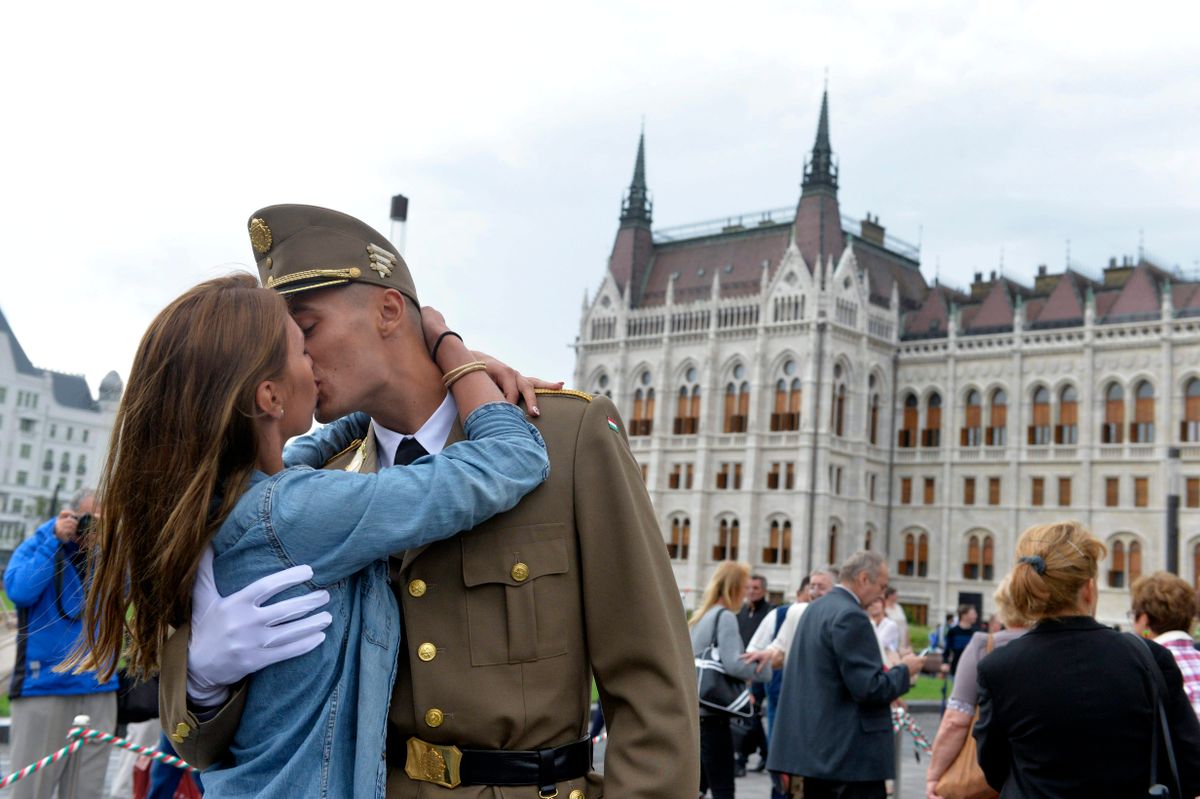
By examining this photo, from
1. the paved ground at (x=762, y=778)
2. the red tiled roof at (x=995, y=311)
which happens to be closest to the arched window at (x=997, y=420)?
the red tiled roof at (x=995, y=311)

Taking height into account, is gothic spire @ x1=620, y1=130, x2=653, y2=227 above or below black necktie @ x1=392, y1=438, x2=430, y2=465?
above

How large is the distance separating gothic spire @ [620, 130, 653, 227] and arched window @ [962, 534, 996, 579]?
21.9 m

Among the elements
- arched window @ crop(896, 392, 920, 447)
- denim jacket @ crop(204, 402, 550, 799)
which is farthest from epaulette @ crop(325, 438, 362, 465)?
arched window @ crop(896, 392, 920, 447)

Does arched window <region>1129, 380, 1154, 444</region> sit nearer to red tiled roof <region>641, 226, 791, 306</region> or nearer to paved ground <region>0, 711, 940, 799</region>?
red tiled roof <region>641, 226, 791, 306</region>

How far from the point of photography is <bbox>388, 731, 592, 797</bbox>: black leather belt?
212 cm

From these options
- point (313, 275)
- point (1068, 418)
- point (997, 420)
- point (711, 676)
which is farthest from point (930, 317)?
point (313, 275)

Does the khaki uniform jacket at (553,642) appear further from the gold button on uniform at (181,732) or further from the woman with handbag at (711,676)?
the woman with handbag at (711,676)

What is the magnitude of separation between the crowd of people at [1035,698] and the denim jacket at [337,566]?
7.99 feet

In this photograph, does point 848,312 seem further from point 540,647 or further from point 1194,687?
point 540,647

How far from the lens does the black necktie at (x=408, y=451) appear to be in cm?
248

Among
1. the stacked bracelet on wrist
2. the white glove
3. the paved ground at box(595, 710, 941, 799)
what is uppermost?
the stacked bracelet on wrist

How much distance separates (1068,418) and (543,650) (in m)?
46.1

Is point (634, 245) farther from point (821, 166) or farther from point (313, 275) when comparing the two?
point (313, 275)

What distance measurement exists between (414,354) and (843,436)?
4654 centimetres
